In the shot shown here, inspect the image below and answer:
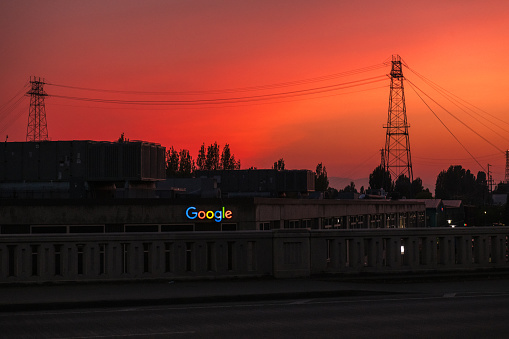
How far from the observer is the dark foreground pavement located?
14758 millimetres

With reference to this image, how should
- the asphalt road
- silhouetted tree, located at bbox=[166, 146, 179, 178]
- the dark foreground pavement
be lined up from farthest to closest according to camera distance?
silhouetted tree, located at bbox=[166, 146, 179, 178]
the dark foreground pavement
the asphalt road

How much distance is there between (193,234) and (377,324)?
6229 millimetres

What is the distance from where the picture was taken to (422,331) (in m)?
11.6

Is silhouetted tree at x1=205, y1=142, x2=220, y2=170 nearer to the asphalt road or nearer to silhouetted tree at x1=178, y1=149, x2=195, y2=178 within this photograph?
silhouetted tree at x1=178, y1=149, x2=195, y2=178

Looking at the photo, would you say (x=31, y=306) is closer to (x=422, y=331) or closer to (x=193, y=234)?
(x=193, y=234)

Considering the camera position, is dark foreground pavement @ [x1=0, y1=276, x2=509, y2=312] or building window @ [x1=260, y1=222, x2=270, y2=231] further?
building window @ [x1=260, y1=222, x2=270, y2=231]

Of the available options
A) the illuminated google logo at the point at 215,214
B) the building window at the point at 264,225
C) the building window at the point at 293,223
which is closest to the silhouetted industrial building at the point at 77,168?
the building window at the point at 293,223

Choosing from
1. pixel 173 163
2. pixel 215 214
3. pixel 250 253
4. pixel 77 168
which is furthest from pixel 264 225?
pixel 173 163

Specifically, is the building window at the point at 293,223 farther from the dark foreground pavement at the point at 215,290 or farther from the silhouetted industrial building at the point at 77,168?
the dark foreground pavement at the point at 215,290

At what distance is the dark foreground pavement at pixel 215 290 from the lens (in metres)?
14.8

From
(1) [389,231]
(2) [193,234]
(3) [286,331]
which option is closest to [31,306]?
(2) [193,234]

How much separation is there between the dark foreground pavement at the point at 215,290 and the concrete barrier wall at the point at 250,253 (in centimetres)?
31

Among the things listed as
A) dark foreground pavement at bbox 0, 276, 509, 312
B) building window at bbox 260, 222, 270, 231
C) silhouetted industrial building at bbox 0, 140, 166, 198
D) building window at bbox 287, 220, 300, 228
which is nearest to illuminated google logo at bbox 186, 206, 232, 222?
building window at bbox 260, 222, 270, 231

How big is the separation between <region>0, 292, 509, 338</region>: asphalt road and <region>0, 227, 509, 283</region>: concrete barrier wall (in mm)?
2436
